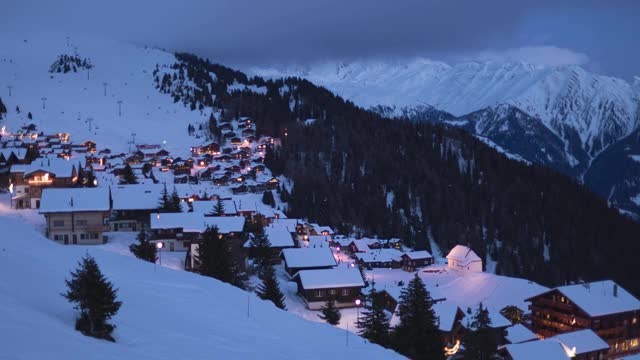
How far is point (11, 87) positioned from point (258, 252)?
14751 centimetres

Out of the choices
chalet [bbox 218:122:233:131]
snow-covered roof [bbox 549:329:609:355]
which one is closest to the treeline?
chalet [bbox 218:122:233:131]

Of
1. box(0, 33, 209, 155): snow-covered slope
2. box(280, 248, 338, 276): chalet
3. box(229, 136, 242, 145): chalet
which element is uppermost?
box(0, 33, 209, 155): snow-covered slope

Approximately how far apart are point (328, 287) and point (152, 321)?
32688 mm

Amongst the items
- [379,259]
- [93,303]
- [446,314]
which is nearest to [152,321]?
[93,303]

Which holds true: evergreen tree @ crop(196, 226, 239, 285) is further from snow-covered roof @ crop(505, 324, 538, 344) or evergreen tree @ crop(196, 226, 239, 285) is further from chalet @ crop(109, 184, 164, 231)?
snow-covered roof @ crop(505, 324, 538, 344)

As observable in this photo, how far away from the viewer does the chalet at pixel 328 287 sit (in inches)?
1973

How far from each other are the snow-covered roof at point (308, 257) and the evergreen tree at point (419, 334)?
26856mm

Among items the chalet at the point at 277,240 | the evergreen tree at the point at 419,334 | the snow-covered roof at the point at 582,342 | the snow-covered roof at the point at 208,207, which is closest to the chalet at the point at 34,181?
the snow-covered roof at the point at 208,207

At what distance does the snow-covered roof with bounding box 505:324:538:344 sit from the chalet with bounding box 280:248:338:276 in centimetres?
1954

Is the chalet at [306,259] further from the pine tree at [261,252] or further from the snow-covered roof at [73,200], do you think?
the snow-covered roof at [73,200]

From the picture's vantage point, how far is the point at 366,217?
107562 mm

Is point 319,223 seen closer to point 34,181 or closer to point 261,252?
point 261,252

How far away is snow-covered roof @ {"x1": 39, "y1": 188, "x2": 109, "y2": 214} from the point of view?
47906mm

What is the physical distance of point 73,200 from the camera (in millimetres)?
49062
